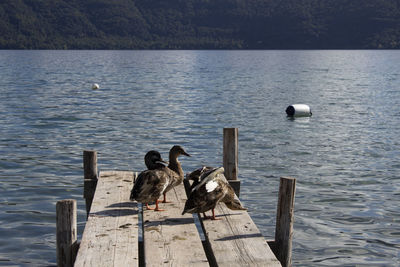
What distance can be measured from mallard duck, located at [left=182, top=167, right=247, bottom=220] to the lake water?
3351mm

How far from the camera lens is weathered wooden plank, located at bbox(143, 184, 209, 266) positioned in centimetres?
729

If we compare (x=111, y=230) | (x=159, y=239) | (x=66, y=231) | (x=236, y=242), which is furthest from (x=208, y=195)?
(x=66, y=231)

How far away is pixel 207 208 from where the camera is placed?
8.66 meters

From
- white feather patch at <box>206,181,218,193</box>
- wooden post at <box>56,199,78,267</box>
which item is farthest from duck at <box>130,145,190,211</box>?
wooden post at <box>56,199,78,267</box>

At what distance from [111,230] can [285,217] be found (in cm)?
256

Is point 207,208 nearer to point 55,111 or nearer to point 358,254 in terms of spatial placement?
point 358,254

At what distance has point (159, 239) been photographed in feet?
26.0

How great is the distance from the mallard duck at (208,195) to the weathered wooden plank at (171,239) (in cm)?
30

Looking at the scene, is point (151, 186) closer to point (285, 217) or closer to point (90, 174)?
point (285, 217)

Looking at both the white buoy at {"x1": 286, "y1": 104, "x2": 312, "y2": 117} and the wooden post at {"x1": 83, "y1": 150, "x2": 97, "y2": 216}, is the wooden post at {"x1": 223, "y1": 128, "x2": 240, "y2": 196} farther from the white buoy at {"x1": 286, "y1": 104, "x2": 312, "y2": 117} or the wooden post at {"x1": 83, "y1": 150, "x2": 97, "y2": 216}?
the white buoy at {"x1": 286, "y1": 104, "x2": 312, "y2": 117}

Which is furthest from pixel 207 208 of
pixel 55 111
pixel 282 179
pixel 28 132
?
pixel 55 111

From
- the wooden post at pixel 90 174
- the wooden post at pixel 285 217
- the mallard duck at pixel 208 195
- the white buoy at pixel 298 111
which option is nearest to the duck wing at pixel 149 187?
the mallard duck at pixel 208 195

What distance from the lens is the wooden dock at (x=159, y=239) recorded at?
288 inches

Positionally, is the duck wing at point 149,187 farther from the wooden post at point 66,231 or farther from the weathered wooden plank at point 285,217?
the weathered wooden plank at point 285,217
